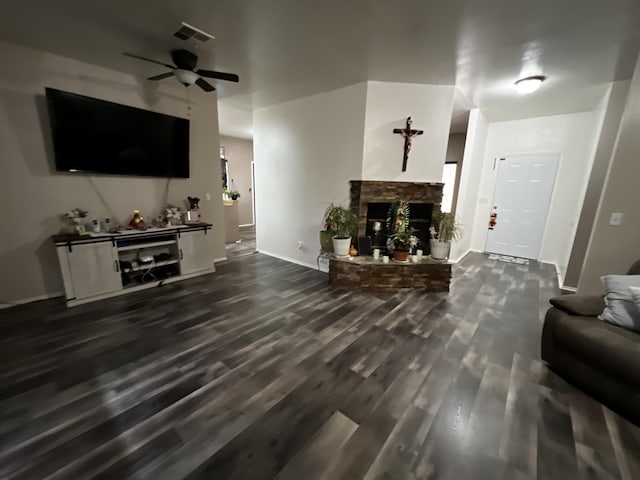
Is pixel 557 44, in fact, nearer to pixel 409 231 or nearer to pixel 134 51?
pixel 409 231

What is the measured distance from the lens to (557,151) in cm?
455

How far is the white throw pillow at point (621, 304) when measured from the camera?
179 cm

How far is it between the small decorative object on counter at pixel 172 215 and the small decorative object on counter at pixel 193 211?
15 cm

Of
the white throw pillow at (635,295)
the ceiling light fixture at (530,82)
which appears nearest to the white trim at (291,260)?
the white throw pillow at (635,295)

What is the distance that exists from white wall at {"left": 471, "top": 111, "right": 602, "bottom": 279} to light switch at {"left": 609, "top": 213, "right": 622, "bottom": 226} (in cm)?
199

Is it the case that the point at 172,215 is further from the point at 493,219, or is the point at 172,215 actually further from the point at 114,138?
the point at 493,219

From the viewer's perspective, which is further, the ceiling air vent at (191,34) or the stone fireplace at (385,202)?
the stone fireplace at (385,202)

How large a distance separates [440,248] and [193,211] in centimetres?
373

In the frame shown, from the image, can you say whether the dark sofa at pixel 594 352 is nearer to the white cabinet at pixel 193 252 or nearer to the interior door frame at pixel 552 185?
the interior door frame at pixel 552 185

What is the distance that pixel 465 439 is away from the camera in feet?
4.76

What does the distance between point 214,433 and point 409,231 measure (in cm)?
314

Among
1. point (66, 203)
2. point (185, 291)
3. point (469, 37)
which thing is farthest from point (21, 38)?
point (469, 37)

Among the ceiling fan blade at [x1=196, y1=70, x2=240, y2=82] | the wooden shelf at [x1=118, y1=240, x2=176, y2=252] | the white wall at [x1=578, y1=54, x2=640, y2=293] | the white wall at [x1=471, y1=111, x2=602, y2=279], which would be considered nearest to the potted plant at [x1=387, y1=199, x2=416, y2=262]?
the white wall at [x1=578, y1=54, x2=640, y2=293]

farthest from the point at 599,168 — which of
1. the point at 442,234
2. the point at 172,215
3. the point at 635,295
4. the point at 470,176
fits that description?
the point at 172,215
